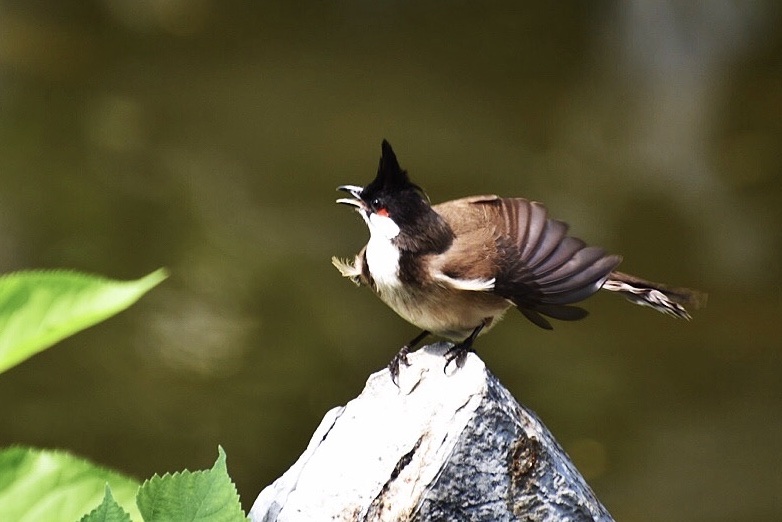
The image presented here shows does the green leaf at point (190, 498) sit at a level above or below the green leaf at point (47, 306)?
below

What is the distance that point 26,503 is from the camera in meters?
1.06

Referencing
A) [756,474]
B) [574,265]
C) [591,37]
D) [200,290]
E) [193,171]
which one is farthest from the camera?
[591,37]

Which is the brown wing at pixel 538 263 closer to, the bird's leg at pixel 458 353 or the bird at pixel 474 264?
the bird at pixel 474 264

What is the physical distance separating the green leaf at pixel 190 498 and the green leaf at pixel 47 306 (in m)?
0.21

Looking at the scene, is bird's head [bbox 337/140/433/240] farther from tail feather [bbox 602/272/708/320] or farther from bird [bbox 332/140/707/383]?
tail feather [bbox 602/272/708/320]

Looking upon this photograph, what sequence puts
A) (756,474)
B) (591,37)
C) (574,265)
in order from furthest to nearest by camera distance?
(591,37)
(756,474)
(574,265)

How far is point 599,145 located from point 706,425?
2898 millimetres

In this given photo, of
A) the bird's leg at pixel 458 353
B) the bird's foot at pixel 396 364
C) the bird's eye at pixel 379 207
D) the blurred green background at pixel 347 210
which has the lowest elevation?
the blurred green background at pixel 347 210

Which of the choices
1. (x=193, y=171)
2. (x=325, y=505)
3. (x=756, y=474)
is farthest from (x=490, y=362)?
(x=325, y=505)

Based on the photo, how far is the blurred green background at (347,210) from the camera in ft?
19.2

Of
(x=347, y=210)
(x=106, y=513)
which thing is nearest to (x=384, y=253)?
(x=106, y=513)

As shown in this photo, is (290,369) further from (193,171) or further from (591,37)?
(591,37)

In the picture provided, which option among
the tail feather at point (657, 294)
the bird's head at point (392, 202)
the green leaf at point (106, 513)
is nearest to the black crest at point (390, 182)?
the bird's head at point (392, 202)

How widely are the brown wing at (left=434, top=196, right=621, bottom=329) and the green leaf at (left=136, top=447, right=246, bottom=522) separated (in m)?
1.10
